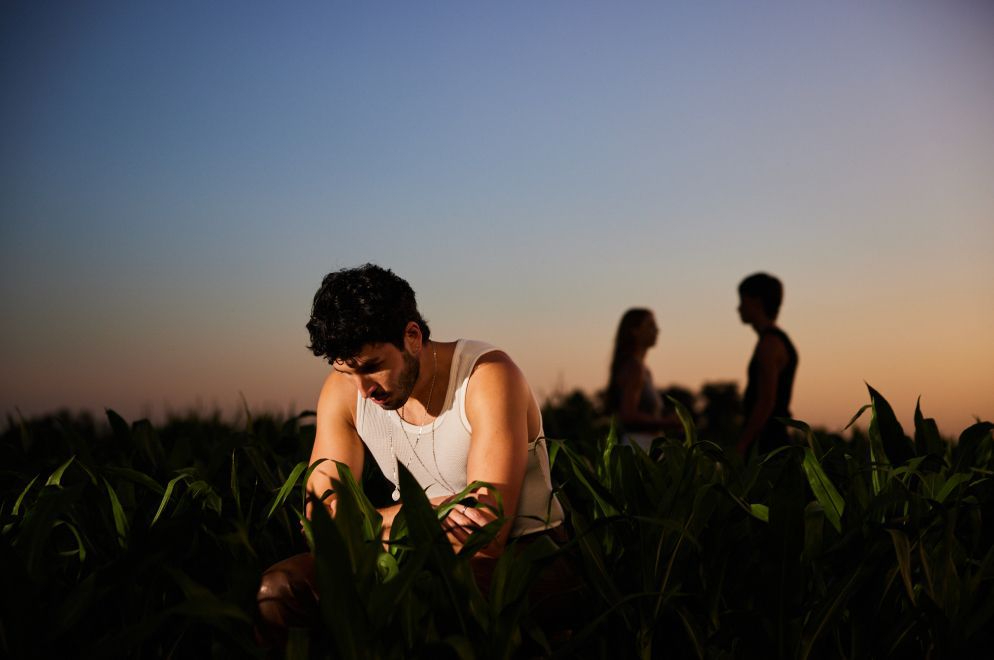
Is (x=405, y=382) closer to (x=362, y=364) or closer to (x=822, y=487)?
(x=362, y=364)

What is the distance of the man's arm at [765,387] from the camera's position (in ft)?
17.6

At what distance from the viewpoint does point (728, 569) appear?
7.48 ft

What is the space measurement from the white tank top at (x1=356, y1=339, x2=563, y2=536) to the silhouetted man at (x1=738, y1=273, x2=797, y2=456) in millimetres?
2958

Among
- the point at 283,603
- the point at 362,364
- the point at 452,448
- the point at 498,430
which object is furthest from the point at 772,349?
the point at 283,603

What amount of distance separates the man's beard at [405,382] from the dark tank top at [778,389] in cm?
329

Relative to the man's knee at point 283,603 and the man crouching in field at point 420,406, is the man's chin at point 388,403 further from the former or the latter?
the man's knee at point 283,603

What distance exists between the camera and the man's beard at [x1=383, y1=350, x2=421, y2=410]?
2.70m

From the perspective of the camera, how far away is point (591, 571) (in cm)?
207

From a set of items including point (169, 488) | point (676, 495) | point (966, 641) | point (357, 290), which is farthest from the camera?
point (357, 290)

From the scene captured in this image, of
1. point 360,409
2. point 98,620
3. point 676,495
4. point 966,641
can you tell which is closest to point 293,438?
point 360,409

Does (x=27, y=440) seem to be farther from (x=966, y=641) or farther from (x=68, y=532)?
(x=966, y=641)

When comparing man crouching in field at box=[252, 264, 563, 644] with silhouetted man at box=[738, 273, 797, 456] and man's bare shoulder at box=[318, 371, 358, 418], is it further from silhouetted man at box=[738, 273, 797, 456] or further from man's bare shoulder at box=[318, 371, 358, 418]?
silhouetted man at box=[738, 273, 797, 456]

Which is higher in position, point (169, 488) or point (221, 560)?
point (169, 488)

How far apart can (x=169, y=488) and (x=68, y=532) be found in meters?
0.55
